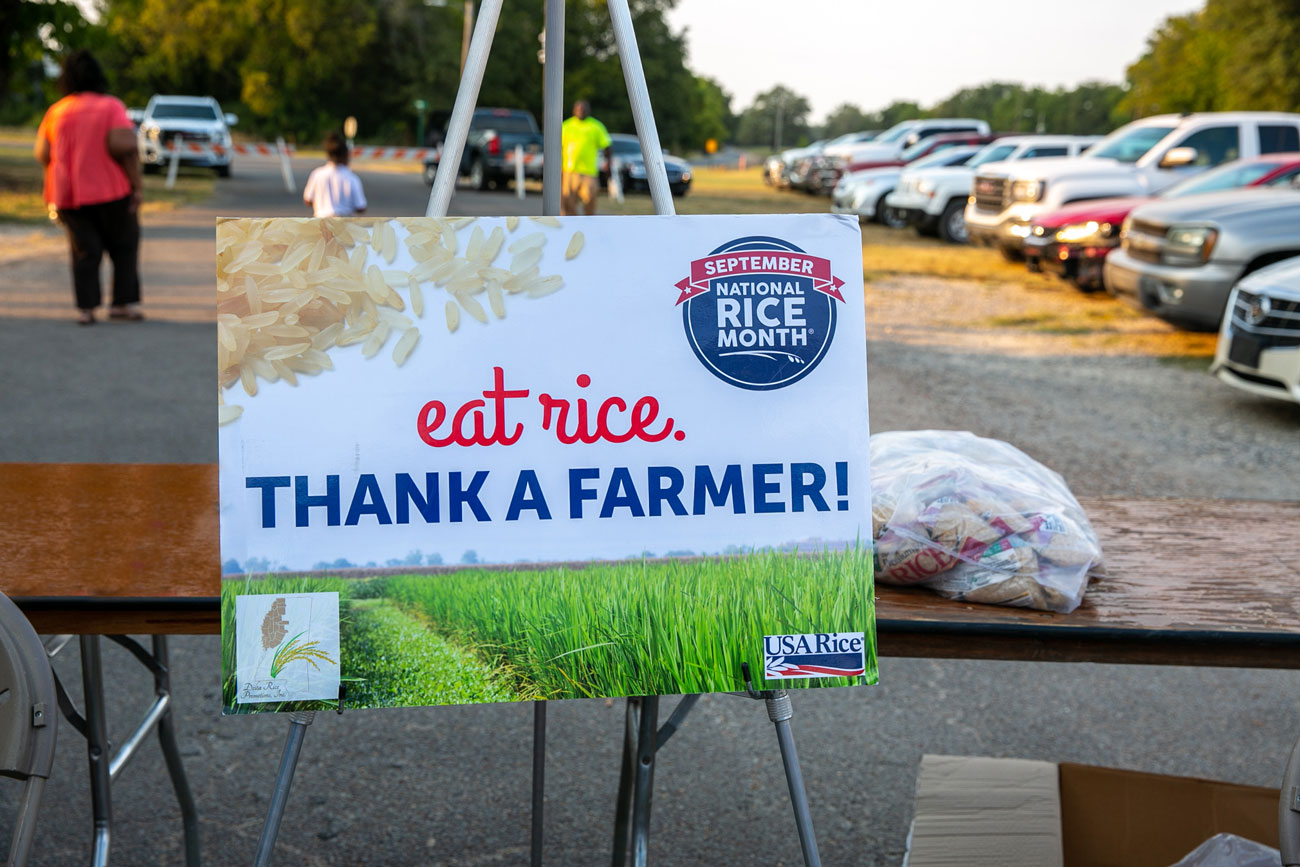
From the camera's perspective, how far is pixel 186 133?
1059 inches

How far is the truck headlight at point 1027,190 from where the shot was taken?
1419 centimetres

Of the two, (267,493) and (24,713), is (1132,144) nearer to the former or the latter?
(267,493)

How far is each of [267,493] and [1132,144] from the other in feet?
52.2

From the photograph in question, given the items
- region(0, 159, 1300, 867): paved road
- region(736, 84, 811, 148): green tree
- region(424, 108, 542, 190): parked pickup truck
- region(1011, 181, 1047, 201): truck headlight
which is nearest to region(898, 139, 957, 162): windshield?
region(424, 108, 542, 190): parked pickup truck

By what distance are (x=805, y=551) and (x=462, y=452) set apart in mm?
521

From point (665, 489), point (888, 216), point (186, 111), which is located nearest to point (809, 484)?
point (665, 489)

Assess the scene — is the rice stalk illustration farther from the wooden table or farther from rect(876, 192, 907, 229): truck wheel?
rect(876, 192, 907, 229): truck wheel

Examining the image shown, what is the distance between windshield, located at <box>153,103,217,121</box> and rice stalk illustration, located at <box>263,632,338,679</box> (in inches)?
1149

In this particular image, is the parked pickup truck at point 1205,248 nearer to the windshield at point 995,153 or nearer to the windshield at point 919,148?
the windshield at point 995,153

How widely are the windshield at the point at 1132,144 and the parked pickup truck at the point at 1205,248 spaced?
5489mm

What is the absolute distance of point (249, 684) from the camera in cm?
167

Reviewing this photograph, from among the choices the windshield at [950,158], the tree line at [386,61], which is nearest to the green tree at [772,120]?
the tree line at [386,61]

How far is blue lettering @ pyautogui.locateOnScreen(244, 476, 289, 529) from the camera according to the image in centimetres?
167

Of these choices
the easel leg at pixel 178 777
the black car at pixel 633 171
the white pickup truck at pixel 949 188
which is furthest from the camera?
the black car at pixel 633 171
